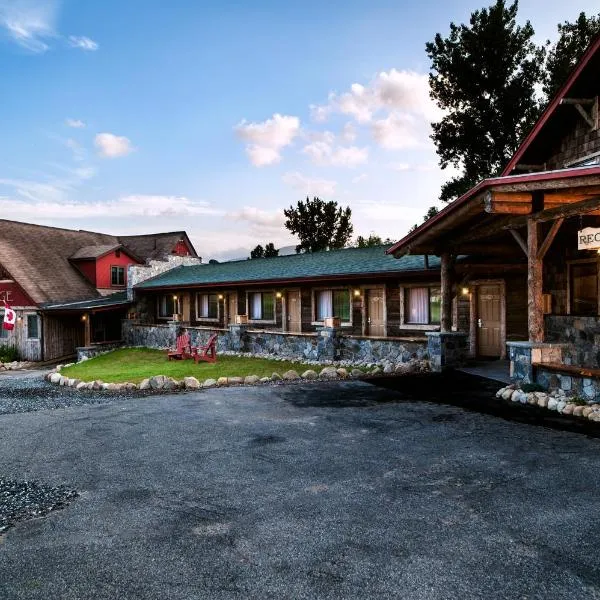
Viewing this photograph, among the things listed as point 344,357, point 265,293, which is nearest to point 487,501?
point 344,357

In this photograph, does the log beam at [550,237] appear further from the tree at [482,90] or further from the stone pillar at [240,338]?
the tree at [482,90]

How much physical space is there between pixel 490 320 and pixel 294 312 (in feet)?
29.5

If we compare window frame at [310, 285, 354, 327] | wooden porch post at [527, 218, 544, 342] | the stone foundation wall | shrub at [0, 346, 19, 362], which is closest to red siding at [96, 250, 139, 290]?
shrub at [0, 346, 19, 362]

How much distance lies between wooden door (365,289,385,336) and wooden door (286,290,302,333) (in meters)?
3.66

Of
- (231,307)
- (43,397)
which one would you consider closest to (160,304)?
(231,307)

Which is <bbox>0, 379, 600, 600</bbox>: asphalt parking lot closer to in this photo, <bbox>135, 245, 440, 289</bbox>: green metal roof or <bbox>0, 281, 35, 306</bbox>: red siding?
<bbox>135, 245, 440, 289</bbox>: green metal roof

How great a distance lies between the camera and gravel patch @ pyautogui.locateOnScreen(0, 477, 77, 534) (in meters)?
4.29

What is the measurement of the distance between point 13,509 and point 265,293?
18.0 meters

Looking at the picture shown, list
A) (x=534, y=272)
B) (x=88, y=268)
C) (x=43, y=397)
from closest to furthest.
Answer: (x=534, y=272) → (x=43, y=397) → (x=88, y=268)

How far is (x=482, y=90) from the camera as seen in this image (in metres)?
31.9

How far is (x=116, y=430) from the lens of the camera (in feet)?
24.5

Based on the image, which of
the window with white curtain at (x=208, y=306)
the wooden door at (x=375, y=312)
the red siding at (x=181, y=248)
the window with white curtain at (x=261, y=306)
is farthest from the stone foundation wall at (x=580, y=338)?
the red siding at (x=181, y=248)

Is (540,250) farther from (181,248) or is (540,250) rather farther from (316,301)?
(181,248)

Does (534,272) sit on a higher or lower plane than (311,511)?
higher
